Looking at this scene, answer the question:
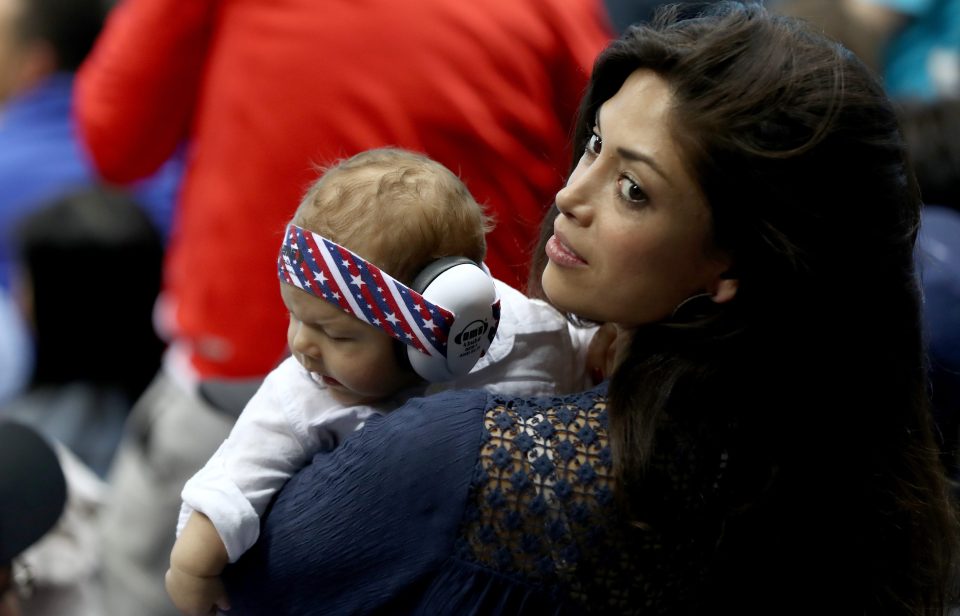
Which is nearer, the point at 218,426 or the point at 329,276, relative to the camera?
the point at 329,276

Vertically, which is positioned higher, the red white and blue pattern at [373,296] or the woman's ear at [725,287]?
the woman's ear at [725,287]

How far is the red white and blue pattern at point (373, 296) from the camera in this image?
1.38 m

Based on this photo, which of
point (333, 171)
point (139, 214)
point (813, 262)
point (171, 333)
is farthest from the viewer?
point (139, 214)

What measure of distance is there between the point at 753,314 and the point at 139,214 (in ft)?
8.11

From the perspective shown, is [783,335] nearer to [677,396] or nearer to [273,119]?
[677,396]

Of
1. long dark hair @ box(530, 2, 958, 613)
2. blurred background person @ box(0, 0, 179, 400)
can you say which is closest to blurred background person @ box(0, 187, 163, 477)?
blurred background person @ box(0, 0, 179, 400)

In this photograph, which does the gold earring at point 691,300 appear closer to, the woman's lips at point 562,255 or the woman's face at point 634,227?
the woman's face at point 634,227

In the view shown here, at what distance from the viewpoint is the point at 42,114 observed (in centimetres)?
384

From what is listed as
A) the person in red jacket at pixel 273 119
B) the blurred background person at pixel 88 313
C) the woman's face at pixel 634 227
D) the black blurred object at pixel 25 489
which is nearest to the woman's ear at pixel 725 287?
the woman's face at pixel 634 227

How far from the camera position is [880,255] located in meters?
1.37

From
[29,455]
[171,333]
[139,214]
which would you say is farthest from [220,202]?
[139,214]

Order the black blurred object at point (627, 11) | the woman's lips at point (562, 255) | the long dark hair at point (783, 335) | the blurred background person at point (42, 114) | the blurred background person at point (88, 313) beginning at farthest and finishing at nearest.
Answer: the blurred background person at point (42, 114), the blurred background person at point (88, 313), the black blurred object at point (627, 11), the woman's lips at point (562, 255), the long dark hair at point (783, 335)

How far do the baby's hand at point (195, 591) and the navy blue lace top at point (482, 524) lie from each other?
0.40 feet

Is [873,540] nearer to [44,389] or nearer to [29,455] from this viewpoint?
[29,455]
